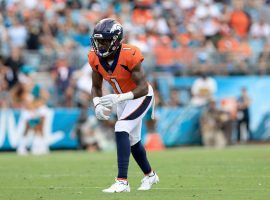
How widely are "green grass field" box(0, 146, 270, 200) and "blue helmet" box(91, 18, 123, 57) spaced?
1.63 meters

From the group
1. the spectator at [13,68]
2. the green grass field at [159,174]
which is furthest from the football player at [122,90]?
the spectator at [13,68]

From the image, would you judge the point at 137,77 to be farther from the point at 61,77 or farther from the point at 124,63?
the point at 61,77

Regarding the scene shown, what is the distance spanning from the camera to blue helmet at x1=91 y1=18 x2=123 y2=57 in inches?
381

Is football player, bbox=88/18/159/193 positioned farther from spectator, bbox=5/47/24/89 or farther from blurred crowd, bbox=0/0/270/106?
spectator, bbox=5/47/24/89

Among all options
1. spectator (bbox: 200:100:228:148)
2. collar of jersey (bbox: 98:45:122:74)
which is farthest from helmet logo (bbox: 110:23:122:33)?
spectator (bbox: 200:100:228:148)

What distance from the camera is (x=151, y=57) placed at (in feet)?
72.3

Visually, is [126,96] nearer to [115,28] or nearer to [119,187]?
[115,28]

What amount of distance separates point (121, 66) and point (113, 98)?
43 cm

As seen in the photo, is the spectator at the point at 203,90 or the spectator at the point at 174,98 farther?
the spectator at the point at 174,98

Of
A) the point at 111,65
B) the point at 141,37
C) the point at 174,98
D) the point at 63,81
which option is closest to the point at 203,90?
the point at 174,98

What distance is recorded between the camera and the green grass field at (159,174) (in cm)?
943

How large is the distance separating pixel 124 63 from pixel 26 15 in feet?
40.0

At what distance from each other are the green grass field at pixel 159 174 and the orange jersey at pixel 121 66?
49.2 inches

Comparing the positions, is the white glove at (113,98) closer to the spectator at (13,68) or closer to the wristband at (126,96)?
the wristband at (126,96)
